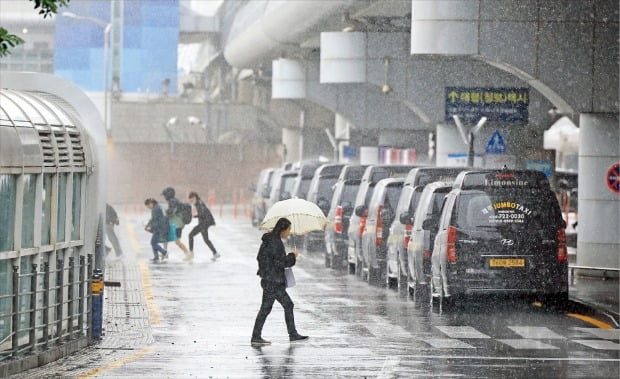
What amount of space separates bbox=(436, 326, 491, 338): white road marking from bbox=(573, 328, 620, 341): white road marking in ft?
4.68

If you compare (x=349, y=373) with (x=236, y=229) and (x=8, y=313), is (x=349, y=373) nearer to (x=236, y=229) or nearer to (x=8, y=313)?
(x=8, y=313)

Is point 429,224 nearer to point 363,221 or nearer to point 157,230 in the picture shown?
point 363,221

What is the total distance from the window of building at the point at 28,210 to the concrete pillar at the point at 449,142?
29.5 meters

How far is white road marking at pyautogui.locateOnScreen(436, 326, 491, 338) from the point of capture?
20008 millimetres

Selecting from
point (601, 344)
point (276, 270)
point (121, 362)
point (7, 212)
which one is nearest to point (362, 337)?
point (276, 270)

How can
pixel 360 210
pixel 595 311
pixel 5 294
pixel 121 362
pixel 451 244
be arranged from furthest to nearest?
1. pixel 360 210
2. pixel 595 311
3. pixel 451 244
4. pixel 121 362
5. pixel 5 294

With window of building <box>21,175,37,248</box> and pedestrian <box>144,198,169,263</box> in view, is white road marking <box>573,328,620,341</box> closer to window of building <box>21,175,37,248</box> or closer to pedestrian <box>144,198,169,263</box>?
window of building <box>21,175,37,248</box>

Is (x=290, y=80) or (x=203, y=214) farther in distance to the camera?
(x=290, y=80)

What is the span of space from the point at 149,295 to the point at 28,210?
9428 mm

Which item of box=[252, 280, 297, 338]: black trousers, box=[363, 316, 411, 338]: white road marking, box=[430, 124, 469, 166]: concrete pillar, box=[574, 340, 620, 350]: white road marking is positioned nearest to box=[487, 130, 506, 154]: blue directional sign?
box=[430, 124, 469, 166]: concrete pillar

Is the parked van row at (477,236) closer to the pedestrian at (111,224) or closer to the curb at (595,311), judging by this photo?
the curb at (595,311)

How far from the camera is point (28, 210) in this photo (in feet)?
55.6

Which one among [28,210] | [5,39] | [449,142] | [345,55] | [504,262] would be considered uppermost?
[345,55]

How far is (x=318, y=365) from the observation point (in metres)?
16.6
